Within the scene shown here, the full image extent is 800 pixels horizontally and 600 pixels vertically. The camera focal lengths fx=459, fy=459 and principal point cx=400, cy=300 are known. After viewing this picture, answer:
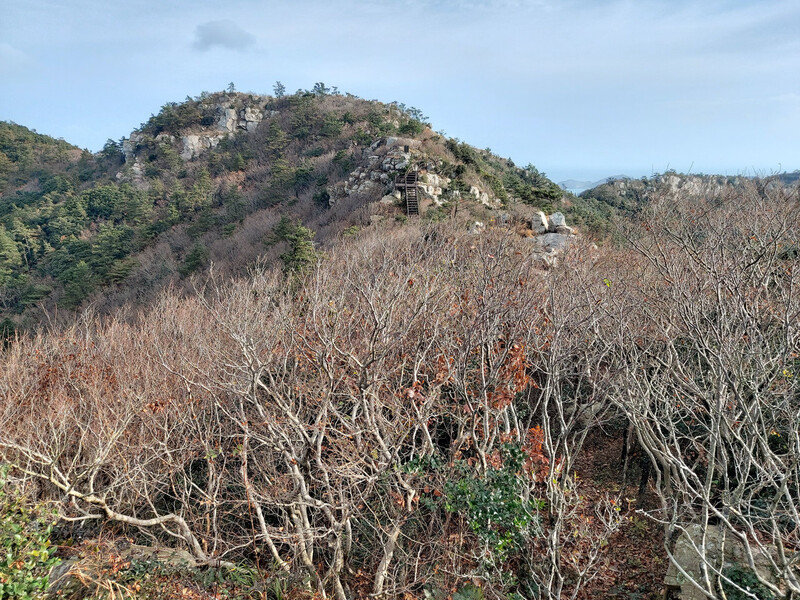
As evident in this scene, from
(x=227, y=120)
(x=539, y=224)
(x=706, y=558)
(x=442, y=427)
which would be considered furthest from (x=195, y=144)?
(x=706, y=558)

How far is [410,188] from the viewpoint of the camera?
2781cm

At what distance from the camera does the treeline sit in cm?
645

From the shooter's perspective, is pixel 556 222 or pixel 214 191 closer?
pixel 556 222

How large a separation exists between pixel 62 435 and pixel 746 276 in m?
13.5

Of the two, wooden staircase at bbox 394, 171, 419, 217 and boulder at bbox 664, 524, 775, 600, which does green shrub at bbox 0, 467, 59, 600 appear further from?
wooden staircase at bbox 394, 171, 419, 217

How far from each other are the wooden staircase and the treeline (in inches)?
556

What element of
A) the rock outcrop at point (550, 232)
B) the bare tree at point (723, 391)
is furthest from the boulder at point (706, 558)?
the rock outcrop at point (550, 232)

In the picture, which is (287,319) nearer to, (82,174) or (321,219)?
(321,219)

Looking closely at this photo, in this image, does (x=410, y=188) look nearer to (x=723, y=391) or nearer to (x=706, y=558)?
(x=723, y=391)

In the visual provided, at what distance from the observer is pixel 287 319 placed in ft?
30.8

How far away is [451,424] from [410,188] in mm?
20730

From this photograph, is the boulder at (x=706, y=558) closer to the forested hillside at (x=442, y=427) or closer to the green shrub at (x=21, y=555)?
the forested hillside at (x=442, y=427)

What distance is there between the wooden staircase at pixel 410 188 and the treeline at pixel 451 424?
14.1m

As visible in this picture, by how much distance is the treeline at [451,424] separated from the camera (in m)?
6.45
